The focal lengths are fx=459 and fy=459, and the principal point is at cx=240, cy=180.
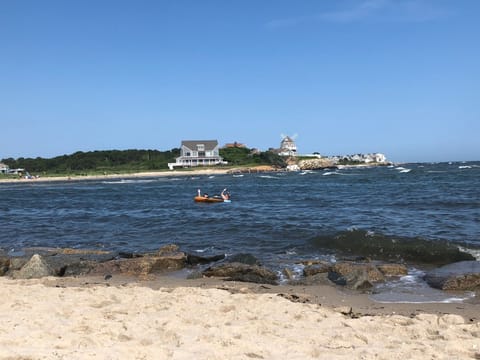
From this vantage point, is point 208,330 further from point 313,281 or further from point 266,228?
point 266,228

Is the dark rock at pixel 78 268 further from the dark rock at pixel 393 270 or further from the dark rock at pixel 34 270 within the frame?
the dark rock at pixel 393 270

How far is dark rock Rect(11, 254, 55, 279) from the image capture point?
12203mm

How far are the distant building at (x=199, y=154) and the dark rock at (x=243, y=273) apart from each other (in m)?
122

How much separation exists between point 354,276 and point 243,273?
9.30ft

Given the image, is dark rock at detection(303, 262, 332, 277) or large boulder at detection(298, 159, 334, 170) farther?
large boulder at detection(298, 159, 334, 170)

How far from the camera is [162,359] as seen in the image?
5492 mm

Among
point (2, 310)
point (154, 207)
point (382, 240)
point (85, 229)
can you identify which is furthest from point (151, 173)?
point (2, 310)

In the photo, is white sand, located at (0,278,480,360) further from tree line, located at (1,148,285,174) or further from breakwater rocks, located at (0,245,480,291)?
tree line, located at (1,148,285,174)

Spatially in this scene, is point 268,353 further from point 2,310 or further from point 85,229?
point 85,229

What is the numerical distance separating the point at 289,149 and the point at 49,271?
158m

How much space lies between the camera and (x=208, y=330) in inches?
268

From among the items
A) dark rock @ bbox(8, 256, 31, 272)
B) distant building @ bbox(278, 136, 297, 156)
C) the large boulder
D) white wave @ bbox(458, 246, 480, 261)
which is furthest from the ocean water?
distant building @ bbox(278, 136, 297, 156)

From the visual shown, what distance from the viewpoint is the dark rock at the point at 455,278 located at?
10.5m

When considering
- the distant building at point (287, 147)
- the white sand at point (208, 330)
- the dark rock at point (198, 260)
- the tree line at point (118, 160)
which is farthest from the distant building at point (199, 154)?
the white sand at point (208, 330)
